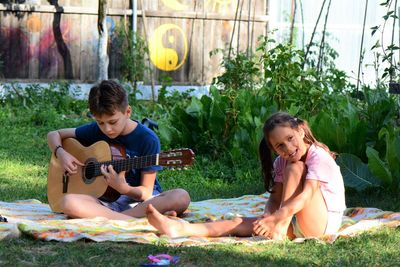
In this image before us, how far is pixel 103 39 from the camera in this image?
12078 millimetres

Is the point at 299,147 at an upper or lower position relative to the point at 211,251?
upper

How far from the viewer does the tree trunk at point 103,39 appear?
1195cm

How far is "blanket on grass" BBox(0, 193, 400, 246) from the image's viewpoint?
15.6 ft

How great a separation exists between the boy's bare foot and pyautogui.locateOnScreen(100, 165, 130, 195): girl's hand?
46 centimetres

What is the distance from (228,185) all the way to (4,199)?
1800 mm

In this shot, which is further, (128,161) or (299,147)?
(128,161)

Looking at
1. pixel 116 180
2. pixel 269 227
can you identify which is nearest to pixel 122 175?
pixel 116 180

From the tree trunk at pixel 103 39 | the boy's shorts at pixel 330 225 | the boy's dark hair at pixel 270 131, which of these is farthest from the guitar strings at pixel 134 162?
the tree trunk at pixel 103 39

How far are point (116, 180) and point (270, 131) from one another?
3.33 ft

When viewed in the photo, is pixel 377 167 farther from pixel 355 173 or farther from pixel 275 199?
pixel 275 199

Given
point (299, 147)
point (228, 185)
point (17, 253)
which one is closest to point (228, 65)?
point (228, 185)

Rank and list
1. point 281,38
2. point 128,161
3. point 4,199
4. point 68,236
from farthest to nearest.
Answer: point 281,38 → point 4,199 → point 128,161 → point 68,236

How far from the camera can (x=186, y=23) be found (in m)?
13.3

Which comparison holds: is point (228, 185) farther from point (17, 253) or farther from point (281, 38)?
point (281, 38)
